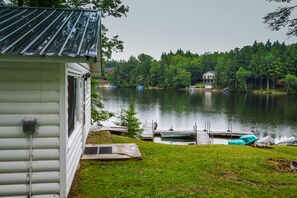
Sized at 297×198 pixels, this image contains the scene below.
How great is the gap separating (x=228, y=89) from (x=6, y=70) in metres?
88.8

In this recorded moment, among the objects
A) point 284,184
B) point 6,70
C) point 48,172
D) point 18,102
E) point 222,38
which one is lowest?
point 284,184

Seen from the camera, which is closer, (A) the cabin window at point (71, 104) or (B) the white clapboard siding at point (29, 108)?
(B) the white clapboard siding at point (29, 108)

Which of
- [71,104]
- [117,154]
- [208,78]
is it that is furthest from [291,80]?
[71,104]

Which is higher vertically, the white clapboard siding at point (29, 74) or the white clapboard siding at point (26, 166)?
the white clapboard siding at point (29, 74)

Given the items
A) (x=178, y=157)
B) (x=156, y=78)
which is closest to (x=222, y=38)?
(x=156, y=78)

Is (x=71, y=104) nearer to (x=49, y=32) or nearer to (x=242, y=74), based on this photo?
(x=49, y=32)

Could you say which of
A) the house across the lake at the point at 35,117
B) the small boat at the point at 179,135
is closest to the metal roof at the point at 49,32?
the house across the lake at the point at 35,117

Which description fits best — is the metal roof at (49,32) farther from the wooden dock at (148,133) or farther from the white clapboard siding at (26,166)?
the wooden dock at (148,133)

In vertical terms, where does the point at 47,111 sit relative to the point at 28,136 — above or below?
above

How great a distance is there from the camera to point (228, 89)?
88250 mm

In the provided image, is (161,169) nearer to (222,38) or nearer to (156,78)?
(156,78)

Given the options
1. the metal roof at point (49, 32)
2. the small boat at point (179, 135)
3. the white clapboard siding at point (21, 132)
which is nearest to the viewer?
the metal roof at point (49, 32)

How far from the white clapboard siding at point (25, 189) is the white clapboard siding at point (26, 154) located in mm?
429

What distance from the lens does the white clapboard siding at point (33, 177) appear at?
419 cm
